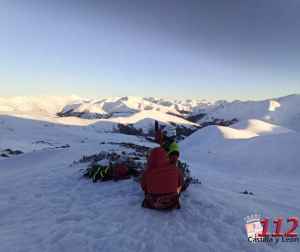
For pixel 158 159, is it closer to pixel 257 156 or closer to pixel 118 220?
pixel 118 220

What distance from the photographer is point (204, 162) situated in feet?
79.4

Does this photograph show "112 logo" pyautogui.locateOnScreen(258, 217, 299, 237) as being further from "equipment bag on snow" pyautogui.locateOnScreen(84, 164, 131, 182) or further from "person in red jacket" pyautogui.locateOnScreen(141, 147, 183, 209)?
"equipment bag on snow" pyautogui.locateOnScreen(84, 164, 131, 182)

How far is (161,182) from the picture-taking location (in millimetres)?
6375

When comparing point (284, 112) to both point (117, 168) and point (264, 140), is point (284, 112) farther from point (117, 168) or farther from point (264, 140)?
point (117, 168)

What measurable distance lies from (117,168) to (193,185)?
2.50 m

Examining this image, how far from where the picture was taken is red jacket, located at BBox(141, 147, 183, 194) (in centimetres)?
636

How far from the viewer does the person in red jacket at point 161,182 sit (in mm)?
6375

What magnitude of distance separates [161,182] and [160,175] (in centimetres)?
16

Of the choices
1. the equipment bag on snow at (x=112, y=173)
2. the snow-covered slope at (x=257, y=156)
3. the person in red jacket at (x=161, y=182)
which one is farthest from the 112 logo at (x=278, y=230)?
the snow-covered slope at (x=257, y=156)

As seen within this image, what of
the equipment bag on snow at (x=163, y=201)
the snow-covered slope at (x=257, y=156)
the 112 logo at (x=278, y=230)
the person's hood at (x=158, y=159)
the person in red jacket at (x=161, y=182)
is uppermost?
the person's hood at (x=158, y=159)

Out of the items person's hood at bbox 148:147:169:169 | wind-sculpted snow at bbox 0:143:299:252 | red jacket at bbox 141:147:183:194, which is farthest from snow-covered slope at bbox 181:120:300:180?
person's hood at bbox 148:147:169:169

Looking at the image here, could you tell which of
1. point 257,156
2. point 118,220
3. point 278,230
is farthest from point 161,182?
point 257,156

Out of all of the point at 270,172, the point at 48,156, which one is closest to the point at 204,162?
the point at 270,172

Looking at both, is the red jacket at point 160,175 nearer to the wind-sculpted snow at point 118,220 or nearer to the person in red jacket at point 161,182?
the person in red jacket at point 161,182
